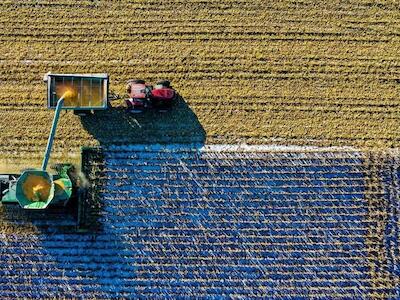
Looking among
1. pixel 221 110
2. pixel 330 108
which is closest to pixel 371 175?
pixel 330 108

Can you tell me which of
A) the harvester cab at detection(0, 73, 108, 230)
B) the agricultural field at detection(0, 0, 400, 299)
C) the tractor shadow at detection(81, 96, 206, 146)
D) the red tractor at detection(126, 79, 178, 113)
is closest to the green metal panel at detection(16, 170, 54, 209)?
the harvester cab at detection(0, 73, 108, 230)

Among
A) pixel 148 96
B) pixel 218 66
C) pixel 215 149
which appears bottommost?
pixel 215 149

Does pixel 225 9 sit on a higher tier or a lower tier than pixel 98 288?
higher

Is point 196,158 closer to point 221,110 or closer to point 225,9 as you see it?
point 221,110

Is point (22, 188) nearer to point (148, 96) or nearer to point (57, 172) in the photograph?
point (57, 172)

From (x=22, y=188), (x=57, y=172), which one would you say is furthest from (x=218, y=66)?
(x=22, y=188)
